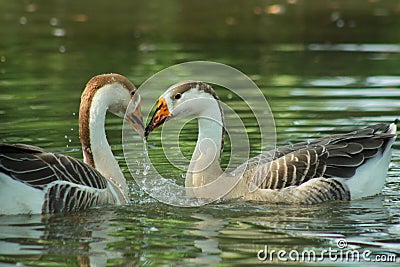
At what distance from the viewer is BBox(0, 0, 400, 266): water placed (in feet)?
26.9

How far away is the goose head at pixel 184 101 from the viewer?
10.0 m

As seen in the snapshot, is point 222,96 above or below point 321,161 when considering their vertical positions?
above

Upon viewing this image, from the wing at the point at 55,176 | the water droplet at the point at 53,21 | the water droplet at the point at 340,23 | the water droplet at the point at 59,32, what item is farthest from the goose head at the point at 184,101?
the water droplet at the point at 53,21

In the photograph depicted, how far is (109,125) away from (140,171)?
253cm

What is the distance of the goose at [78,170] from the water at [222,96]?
16 centimetres

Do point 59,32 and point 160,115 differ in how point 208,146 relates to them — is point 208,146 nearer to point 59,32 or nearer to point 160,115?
point 160,115

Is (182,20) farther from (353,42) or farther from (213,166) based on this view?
(213,166)

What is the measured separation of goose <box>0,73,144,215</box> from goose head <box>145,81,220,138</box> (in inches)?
15.4

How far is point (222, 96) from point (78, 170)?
682 cm

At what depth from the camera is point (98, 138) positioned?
9.98m

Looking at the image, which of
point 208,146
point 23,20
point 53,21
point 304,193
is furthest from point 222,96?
point 23,20

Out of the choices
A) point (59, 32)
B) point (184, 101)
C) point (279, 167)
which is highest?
point (59, 32)

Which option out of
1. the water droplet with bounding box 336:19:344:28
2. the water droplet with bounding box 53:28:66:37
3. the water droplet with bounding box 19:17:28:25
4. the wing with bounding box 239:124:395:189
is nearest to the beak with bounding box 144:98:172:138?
the wing with bounding box 239:124:395:189

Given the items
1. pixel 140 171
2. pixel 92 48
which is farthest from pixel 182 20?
pixel 140 171
